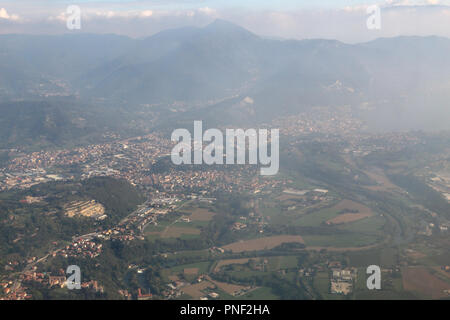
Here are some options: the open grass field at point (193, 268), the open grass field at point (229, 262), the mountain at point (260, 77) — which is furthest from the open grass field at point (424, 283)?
the mountain at point (260, 77)

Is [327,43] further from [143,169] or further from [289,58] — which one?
[143,169]

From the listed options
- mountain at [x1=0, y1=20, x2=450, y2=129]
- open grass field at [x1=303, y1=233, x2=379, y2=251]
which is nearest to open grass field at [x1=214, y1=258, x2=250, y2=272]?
open grass field at [x1=303, y1=233, x2=379, y2=251]

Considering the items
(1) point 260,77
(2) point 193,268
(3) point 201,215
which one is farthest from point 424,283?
(1) point 260,77

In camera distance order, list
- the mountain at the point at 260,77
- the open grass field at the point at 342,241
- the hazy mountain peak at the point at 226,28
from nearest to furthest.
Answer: the open grass field at the point at 342,241 < the mountain at the point at 260,77 < the hazy mountain peak at the point at 226,28

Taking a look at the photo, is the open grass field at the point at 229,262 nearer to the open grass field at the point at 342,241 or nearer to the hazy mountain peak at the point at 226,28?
the open grass field at the point at 342,241

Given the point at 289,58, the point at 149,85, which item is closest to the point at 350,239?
the point at 149,85

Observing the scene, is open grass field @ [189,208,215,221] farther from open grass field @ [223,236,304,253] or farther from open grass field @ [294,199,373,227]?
open grass field @ [294,199,373,227]
